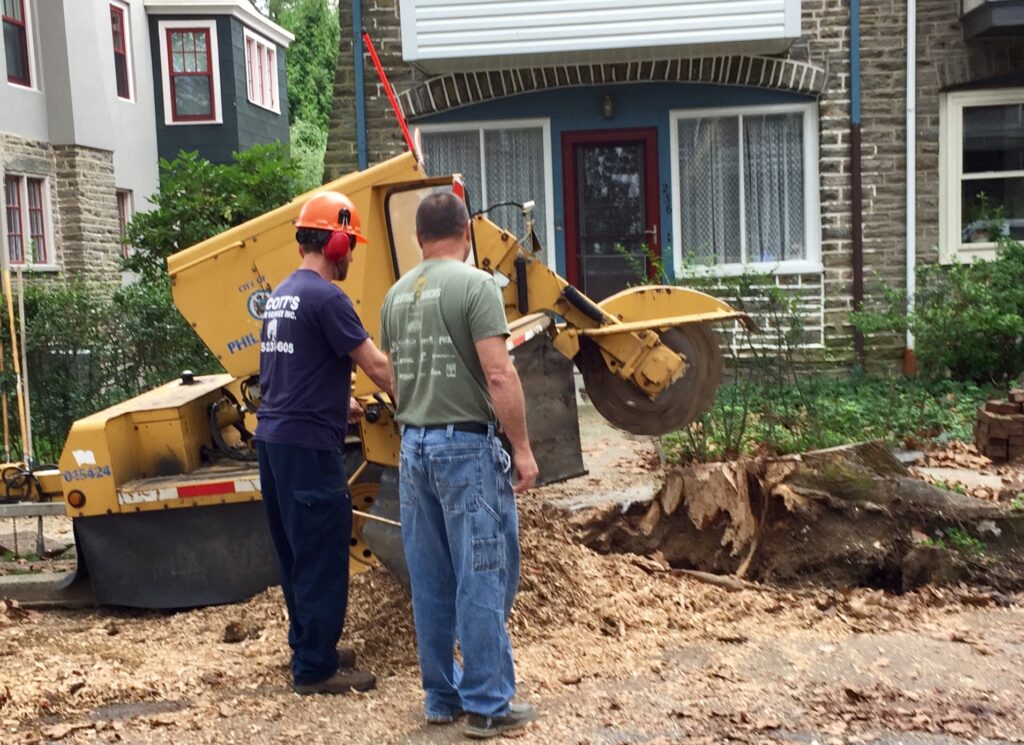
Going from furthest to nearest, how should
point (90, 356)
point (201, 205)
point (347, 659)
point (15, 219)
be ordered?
point (15, 219)
point (201, 205)
point (90, 356)
point (347, 659)

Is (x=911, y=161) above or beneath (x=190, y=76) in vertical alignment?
beneath

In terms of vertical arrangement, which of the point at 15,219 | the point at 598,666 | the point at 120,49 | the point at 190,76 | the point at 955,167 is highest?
the point at 120,49

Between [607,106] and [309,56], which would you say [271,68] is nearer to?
[309,56]

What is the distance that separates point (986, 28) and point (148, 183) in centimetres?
1726

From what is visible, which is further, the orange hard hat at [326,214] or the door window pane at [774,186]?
the door window pane at [774,186]

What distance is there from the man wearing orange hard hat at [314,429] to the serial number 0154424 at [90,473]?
1846 millimetres

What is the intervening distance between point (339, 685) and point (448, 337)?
1.65m

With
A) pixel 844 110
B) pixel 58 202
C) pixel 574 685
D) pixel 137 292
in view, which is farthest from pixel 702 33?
pixel 58 202

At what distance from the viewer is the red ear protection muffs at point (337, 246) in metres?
5.21

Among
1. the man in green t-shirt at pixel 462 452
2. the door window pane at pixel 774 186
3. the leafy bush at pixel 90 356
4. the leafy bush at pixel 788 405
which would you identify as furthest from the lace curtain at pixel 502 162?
the man in green t-shirt at pixel 462 452

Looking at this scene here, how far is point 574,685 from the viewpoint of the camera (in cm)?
502

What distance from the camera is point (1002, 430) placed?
8812mm

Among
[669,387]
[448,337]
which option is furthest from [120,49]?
[448,337]

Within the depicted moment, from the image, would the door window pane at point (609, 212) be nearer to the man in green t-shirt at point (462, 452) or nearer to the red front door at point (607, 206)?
the red front door at point (607, 206)
